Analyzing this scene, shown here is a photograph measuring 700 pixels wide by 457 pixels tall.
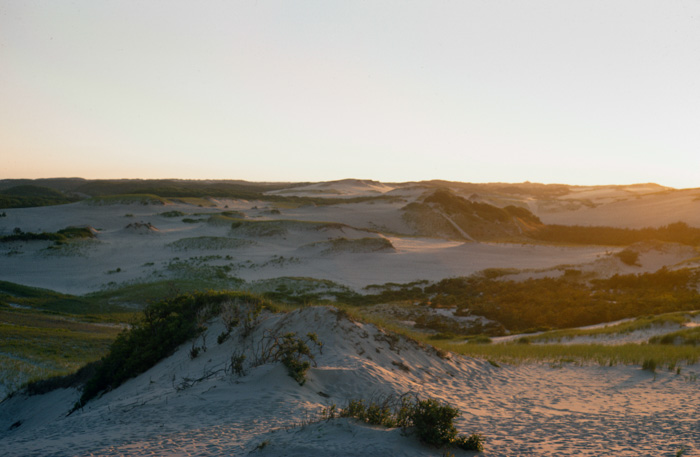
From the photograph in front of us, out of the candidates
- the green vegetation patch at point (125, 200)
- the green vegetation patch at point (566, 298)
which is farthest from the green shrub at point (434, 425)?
the green vegetation patch at point (125, 200)

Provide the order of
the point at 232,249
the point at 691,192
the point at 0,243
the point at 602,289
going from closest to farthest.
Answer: the point at 602,289 → the point at 0,243 → the point at 232,249 → the point at 691,192

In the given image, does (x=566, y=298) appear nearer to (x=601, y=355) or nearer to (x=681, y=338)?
(x=681, y=338)

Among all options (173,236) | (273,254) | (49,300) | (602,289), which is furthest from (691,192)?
(49,300)

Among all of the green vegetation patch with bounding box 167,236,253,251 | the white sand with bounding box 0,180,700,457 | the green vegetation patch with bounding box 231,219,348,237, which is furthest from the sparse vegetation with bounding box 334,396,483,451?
the green vegetation patch with bounding box 231,219,348,237

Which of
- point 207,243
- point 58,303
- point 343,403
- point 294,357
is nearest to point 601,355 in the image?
point 343,403

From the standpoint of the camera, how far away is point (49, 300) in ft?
83.0

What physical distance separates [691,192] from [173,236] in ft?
260

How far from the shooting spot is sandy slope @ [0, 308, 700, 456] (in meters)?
5.66

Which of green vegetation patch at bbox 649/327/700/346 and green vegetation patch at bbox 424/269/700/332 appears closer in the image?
green vegetation patch at bbox 649/327/700/346

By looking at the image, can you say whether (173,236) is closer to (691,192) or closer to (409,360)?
(409,360)

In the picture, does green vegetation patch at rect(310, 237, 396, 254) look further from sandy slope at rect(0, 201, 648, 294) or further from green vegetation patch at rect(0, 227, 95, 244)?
green vegetation patch at rect(0, 227, 95, 244)

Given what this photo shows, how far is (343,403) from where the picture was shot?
766 centimetres

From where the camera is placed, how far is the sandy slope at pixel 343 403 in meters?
5.66

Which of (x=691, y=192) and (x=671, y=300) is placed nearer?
(x=671, y=300)
